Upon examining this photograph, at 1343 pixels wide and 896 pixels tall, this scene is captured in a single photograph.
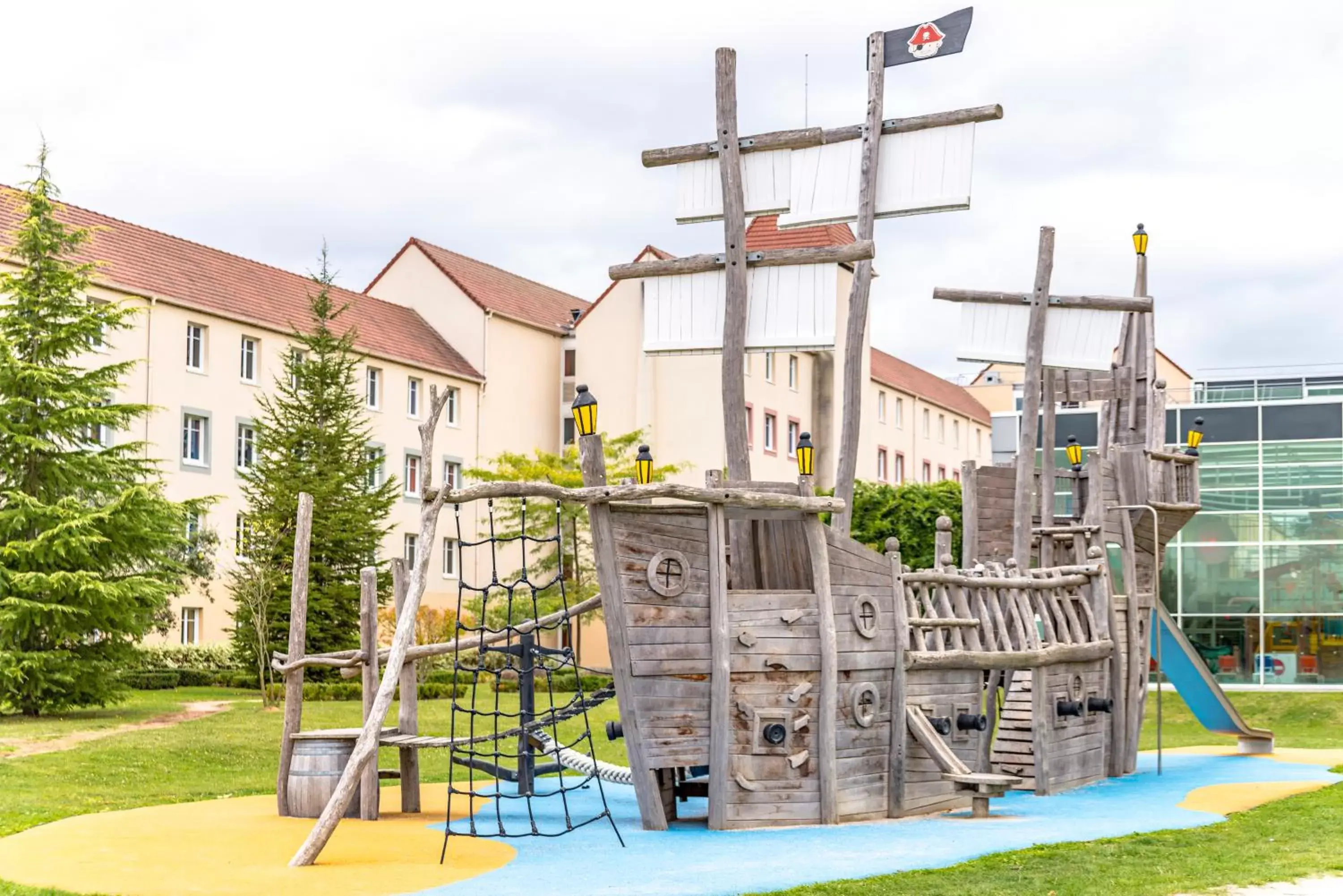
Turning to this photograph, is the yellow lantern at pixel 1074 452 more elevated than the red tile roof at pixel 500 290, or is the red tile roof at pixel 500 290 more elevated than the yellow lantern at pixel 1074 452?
the red tile roof at pixel 500 290

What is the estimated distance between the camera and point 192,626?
36219mm

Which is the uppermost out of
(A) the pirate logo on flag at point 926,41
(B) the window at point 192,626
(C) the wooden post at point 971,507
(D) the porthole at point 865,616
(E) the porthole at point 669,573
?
(A) the pirate logo on flag at point 926,41

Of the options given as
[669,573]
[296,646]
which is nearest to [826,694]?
[669,573]

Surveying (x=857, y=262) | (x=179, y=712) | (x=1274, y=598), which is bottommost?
(x=179, y=712)

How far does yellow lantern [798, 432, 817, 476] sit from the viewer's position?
13.3 meters

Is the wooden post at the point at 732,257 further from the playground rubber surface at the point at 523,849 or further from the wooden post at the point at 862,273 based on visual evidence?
the playground rubber surface at the point at 523,849

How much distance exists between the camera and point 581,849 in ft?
39.0

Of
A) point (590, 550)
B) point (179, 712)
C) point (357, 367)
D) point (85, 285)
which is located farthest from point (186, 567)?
point (590, 550)

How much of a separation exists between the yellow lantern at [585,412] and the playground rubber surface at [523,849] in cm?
343

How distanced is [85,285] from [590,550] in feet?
68.7

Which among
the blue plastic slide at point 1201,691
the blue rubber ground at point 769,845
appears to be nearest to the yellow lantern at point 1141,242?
the blue plastic slide at point 1201,691

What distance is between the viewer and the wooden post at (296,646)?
13.4 metres

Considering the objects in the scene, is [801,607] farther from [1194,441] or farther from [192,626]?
[192,626]

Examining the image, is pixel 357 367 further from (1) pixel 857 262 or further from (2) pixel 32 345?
(1) pixel 857 262
